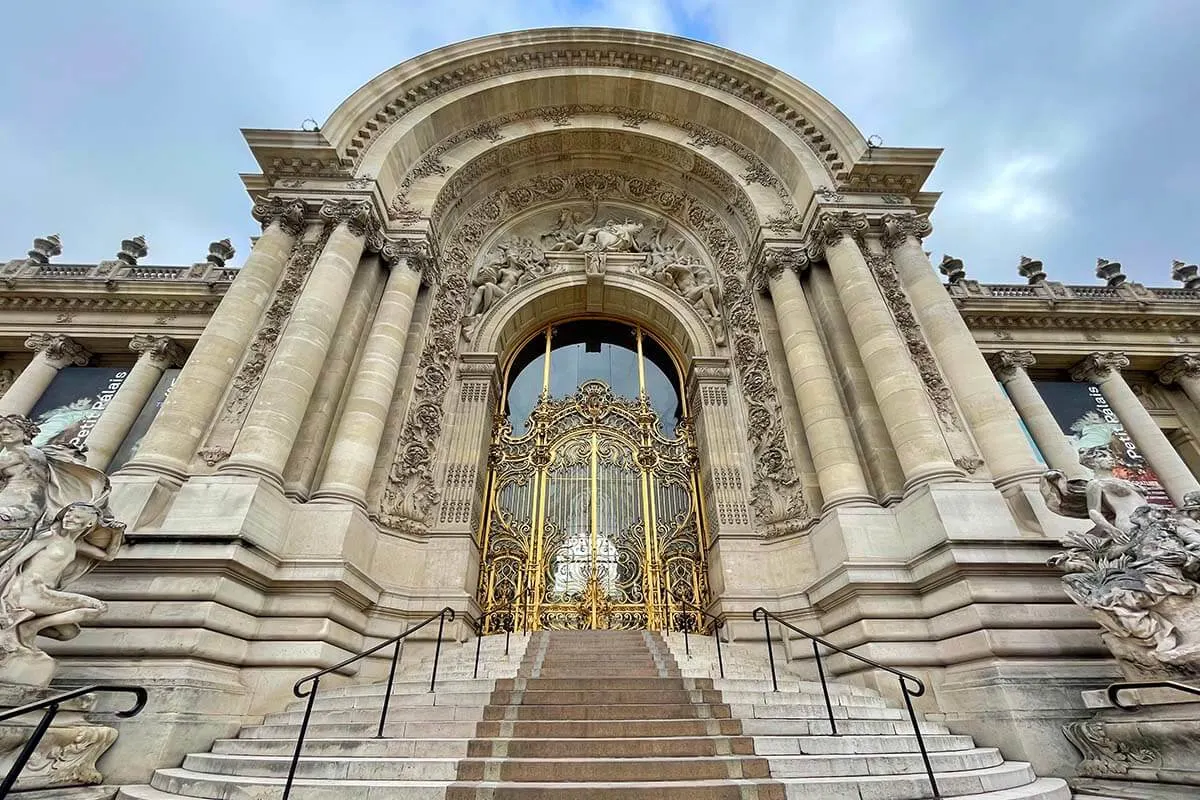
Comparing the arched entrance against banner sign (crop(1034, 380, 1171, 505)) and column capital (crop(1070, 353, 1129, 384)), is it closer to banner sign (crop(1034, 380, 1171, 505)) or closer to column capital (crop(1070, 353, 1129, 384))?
banner sign (crop(1034, 380, 1171, 505))

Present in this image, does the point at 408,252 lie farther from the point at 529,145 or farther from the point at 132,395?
the point at 132,395

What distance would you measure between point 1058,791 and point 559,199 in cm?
1373

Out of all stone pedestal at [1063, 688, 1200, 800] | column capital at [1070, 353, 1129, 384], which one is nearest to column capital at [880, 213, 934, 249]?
stone pedestal at [1063, 688, 1200, 800]

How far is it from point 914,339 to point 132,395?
682 inches

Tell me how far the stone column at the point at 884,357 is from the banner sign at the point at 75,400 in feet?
55.8

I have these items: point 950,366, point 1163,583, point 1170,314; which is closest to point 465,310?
point 950,366

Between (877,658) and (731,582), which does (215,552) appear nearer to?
(731,582)

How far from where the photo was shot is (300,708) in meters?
5.73

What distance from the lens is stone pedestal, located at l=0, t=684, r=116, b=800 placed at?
3.91 m

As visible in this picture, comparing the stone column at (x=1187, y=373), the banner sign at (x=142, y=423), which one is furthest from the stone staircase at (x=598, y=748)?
the stone column at (x=1187, y=373)

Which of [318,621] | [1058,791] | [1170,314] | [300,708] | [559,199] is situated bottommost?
[1058,791]

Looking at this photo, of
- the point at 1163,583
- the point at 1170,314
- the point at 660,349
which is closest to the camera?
the point at 1163,583

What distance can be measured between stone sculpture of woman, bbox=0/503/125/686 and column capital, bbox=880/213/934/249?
11.9m

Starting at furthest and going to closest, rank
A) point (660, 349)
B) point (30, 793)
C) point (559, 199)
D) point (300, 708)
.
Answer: point (559, 199)
point (660, 349)
point (300, 708)
point (30, 793)
